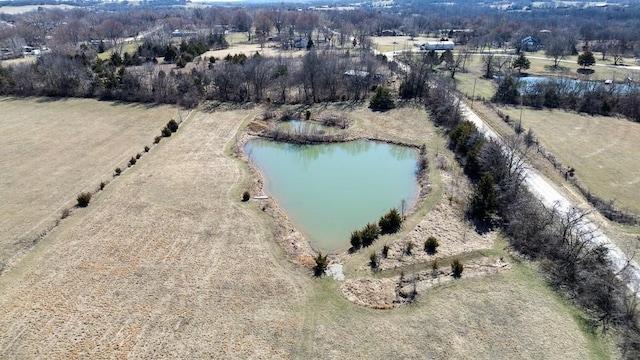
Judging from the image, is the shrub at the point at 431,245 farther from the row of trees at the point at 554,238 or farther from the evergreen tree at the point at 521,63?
the evergreen tree at the point at 521,63

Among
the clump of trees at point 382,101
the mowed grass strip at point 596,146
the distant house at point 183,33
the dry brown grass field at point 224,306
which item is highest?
the distant house at point 183,33

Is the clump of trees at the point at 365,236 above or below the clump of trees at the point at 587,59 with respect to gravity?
below

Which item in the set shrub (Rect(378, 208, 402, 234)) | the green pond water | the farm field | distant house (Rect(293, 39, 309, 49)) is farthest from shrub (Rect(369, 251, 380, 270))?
distant house (Rect(293, 39, 309, 49))

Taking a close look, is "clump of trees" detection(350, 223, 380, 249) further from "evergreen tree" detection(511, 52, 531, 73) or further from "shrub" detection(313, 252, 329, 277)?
"evergreen tree" detection(511, 52, 531, 73)

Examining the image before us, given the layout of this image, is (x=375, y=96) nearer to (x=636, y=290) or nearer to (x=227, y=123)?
(x=227, y=123)

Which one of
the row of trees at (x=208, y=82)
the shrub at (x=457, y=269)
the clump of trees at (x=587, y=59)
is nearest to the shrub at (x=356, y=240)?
the shrub at (x=457, y=269)

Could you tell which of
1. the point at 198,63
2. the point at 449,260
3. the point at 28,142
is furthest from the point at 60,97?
the point at 449,260
